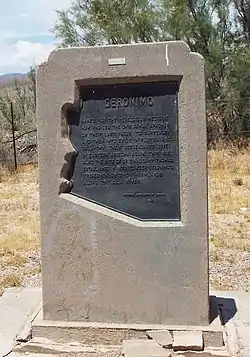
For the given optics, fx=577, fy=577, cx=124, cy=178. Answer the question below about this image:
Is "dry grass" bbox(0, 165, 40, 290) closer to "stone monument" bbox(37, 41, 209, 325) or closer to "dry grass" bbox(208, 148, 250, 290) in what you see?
"stone monument" bbox(37, 41, 209, 325)

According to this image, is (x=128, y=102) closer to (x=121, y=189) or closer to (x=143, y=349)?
(x=121, y=189)

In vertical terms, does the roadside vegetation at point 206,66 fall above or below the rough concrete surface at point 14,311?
above

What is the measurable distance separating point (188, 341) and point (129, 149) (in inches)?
56.3

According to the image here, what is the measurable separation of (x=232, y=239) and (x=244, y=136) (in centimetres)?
969

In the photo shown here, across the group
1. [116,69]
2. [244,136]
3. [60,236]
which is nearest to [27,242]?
[60,236]

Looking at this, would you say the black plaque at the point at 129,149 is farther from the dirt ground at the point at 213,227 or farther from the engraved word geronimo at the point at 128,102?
the dirt ground at the point at 213,227

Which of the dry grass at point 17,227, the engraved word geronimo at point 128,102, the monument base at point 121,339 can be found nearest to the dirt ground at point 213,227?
the dry grass at point 17,227

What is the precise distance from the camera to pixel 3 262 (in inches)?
272

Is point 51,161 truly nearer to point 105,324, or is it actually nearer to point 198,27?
point 105,324

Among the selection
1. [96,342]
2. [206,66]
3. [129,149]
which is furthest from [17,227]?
[206,66]

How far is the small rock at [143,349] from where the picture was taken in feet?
13.0

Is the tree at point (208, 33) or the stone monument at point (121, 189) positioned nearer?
the stone monument at point (121, 189)

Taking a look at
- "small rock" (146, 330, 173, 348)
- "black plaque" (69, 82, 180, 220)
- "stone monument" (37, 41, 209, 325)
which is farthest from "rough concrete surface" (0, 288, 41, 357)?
"black plaque" (69, 82, 180, 220)

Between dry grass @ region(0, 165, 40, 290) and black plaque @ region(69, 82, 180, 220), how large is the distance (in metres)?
2.22
